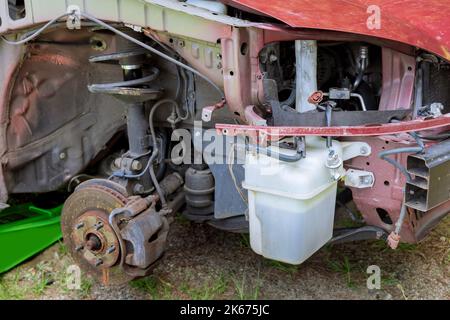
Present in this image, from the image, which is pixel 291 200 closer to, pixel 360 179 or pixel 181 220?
pixel 360 179

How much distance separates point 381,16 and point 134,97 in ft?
3.65

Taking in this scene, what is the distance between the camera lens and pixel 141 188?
2.55 meters

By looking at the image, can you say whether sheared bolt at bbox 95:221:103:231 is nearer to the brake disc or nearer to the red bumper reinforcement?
the brake disc

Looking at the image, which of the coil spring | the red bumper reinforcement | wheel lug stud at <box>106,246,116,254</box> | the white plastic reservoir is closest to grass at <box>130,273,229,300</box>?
wheel lug stud at <box>106,246,116,254</box>

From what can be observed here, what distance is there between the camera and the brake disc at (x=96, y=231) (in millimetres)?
2332

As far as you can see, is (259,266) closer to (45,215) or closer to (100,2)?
(45,215)

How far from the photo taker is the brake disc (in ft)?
7.65

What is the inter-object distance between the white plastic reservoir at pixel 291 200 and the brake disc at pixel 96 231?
25.0 inches

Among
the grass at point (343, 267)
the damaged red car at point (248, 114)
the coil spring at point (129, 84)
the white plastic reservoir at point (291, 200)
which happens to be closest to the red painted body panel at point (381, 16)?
the damaged red car at point (248, 114)

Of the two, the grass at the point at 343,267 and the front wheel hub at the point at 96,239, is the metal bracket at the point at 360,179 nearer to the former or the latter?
the grass at the point at 343,267

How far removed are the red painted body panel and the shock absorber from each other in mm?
591

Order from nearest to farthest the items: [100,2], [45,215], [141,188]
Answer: [100,2], [141,188], [45,215]

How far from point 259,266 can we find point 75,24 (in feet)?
5.08

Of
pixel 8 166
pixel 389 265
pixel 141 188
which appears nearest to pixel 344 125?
pixel 141 188
